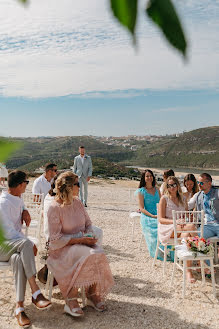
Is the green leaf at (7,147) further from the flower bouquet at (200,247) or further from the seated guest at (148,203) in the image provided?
the seated guest at (148,203)

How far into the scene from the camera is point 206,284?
16.1 feet

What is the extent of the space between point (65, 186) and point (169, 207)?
2.05 meters

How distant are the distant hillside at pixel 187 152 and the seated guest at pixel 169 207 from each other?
66.9 m

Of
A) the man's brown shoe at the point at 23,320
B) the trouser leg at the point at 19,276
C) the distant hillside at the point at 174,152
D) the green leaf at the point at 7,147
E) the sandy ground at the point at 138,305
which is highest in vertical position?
the distant hillside at the point at 174,152

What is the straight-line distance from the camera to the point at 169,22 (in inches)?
12.5

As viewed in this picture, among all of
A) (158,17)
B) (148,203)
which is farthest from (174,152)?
(158,17)

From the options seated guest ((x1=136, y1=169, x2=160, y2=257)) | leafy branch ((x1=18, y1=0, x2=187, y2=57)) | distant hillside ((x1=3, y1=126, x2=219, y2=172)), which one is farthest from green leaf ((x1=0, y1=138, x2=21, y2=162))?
distant hillside ((x1=3, y1=126, x2=219, y2=172))

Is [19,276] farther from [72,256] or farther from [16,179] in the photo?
[16,179]

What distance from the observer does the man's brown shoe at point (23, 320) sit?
11.6ft

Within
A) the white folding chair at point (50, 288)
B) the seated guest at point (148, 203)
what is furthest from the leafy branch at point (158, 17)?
the seated guest at point (148, 203)

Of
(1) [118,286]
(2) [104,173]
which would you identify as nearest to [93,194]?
(1) [118,286]

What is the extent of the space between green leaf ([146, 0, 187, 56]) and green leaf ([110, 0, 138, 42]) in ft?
0.04

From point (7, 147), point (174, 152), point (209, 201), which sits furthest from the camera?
point (174, 152)

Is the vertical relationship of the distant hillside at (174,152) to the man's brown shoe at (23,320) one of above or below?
above
